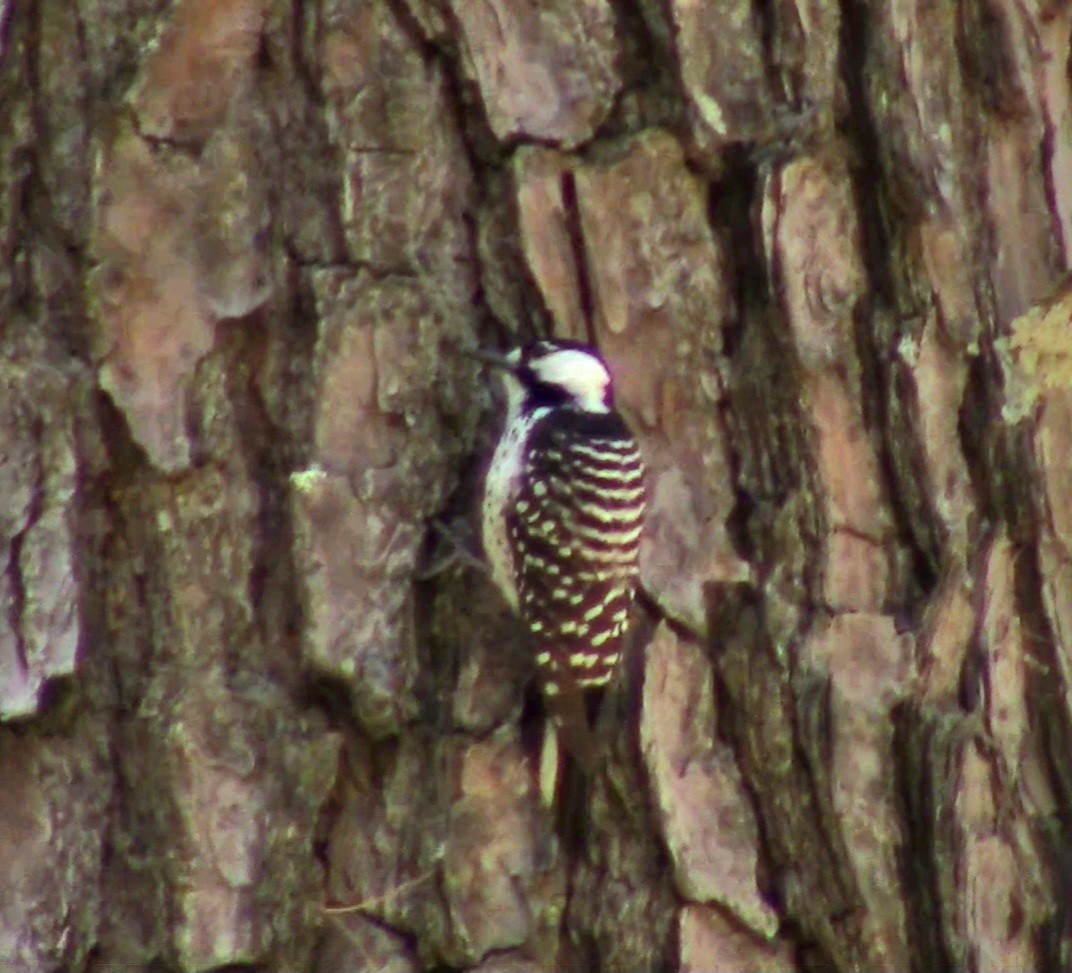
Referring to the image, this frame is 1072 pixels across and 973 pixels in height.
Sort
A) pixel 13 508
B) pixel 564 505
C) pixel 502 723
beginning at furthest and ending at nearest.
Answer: pixel 564 505, pixel 502 723, pixel 13 508

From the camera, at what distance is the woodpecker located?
9.46 feet

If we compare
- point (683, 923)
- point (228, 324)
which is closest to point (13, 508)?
point (228, 324)

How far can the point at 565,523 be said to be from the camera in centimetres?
320

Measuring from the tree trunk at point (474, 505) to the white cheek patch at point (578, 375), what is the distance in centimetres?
4

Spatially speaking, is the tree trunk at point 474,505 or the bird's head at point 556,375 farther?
the bird's head at point 556,375

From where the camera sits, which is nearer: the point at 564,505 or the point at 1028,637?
the point at 1028,637

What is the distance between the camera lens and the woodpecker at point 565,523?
288cm

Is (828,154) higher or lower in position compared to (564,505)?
higher

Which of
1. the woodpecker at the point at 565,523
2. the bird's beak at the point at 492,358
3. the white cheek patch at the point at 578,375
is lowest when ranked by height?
the woodpecker at the point at 565,523

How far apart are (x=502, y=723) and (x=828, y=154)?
1008 millimetres

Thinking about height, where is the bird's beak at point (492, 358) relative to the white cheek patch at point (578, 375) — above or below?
above

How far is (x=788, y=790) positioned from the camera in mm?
2863

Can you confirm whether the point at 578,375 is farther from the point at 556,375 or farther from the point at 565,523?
the point at 565,523

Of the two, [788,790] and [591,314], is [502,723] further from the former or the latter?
[591,314]
